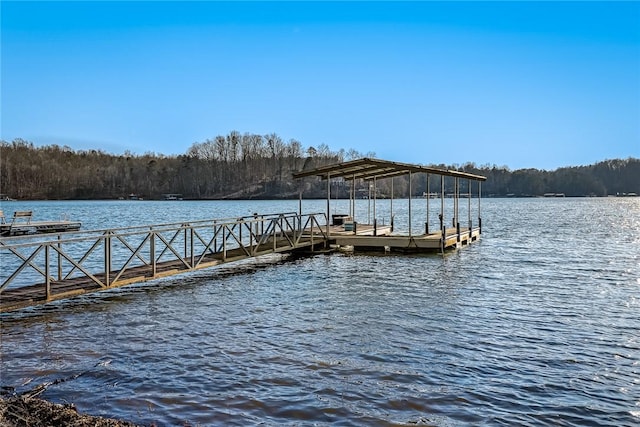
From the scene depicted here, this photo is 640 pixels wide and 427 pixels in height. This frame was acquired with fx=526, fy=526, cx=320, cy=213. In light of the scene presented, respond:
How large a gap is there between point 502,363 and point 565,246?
20.0m

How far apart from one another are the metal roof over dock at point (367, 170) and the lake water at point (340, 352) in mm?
6476

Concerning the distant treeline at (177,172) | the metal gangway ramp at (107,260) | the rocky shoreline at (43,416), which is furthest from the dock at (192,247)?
the distant treeline at (177,172)

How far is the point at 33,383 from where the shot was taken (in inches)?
259

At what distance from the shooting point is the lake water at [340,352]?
5.93 meters

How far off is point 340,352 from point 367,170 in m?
16.0

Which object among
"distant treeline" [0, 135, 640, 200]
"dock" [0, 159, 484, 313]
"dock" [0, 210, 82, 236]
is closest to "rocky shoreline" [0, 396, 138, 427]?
"dock" [0, 159, 484, 313]

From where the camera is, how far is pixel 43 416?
5.19m

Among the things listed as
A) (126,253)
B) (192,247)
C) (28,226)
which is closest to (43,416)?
(192,247)

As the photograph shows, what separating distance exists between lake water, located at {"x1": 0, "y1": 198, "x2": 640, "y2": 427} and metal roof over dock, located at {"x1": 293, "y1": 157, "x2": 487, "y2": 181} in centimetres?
648

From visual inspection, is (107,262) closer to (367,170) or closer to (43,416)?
(43,416)

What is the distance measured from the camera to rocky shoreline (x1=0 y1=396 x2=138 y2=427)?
16.5 ft

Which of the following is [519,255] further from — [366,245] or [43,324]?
[43,324]

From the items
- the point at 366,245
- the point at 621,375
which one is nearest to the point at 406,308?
the point at 621,375

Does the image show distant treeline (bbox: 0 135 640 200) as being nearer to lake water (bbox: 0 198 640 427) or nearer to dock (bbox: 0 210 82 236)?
dock (bbox: 0 210 82 236)
